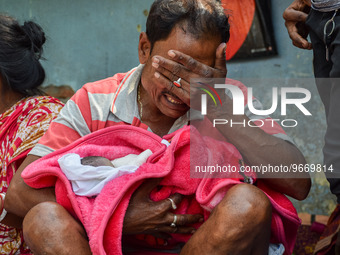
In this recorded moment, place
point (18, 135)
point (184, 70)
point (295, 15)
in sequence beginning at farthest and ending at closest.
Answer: point (18, 135)
point (295, 15)
point (184, 70)

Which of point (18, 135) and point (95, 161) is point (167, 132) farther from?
point (18, 135)

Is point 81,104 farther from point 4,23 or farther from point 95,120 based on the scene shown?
point 4,23

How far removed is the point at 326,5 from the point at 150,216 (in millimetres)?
1301

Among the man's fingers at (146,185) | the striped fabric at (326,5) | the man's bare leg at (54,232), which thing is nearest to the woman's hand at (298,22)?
the striped fabric at (326,5)

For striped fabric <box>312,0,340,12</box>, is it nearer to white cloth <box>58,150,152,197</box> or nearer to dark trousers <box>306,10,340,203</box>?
dark trousers <box>306,10,340,203</box>

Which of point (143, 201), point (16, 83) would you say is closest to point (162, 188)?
point (143, 201)

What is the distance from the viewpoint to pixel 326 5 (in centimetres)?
220

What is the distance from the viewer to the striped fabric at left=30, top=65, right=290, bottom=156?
7.59ft

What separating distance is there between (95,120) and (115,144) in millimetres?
215

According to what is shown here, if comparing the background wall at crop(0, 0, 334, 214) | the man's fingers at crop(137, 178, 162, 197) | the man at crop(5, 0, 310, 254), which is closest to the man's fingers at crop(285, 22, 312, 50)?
the man at crop(5, 0, 310, 254)

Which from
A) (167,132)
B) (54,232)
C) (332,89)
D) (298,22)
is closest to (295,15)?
(298,22)

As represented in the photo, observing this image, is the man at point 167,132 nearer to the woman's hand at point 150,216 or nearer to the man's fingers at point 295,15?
the woman's hand at point 150,216

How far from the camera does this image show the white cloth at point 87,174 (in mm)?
1972

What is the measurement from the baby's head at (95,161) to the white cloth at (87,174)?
0.09 feet
